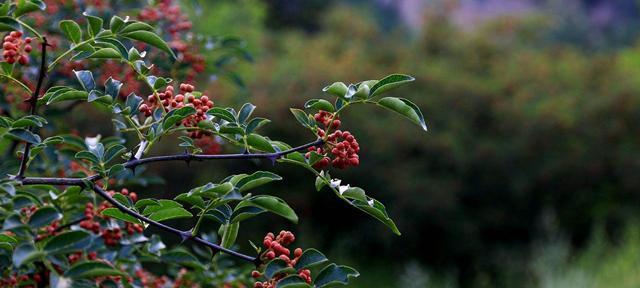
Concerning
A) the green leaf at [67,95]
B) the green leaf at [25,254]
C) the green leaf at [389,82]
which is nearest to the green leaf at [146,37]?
the green leaf at [67,95]

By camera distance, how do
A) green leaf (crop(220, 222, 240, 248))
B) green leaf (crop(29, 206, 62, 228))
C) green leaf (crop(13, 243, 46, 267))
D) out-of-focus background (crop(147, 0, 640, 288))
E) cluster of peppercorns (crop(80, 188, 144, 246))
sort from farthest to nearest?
out-of-focus background (crop(147, 0, 640, 288)), cluster of peppercorns (crop(80, 188, 144, 246)), green leaf (crop(220, 222, 240, 248)), green leaf (crop(29, 206, 62, 228)), green leaf (crop(13, 243, 46, 267))

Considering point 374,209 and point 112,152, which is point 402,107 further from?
point 112,152

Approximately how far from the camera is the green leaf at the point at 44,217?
1.23 metres

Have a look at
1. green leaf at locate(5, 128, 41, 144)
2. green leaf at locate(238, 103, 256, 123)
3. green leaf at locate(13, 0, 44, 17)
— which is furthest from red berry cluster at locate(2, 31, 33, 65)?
green leaf at locate(238, 103, 256, 123)

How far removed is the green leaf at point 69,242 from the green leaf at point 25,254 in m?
0.02

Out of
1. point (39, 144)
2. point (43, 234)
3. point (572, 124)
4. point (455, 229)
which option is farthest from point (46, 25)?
point (572, 124)

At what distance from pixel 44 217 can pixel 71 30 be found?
1.25 ft

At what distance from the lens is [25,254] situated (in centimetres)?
112

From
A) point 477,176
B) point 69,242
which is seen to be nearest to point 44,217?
point 69,242

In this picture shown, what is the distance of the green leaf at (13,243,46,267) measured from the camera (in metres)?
Answer: 1.08

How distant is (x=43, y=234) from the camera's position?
1836 millimetres

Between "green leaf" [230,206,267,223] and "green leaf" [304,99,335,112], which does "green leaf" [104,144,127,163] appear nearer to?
"green leaf" [230,206,267,223]

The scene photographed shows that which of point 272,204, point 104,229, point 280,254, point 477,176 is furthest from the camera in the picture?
point 477,176

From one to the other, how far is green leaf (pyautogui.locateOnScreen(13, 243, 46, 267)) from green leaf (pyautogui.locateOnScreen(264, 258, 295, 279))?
0.38m
